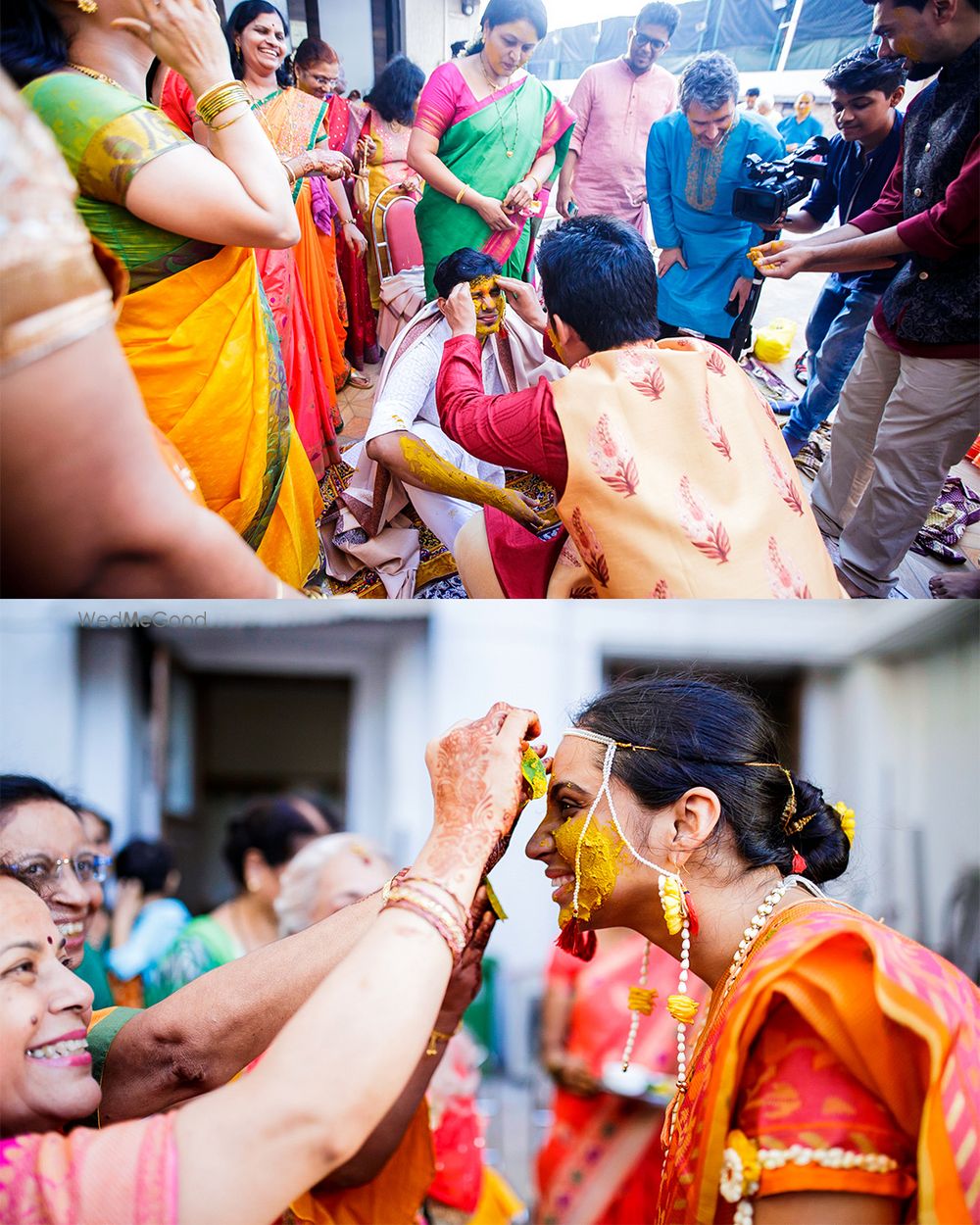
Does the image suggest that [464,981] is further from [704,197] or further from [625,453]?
[704,197]

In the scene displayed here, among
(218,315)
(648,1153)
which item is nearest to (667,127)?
(218,315)

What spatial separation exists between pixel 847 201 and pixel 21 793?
1.38m

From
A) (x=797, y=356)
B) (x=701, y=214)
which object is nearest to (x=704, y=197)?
(x=701, y=214)

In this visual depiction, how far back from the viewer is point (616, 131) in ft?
3.95

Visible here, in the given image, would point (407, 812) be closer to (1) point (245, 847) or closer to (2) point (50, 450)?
(1) point (245, 847)

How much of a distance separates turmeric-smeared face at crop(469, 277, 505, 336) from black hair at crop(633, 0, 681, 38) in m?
0.37

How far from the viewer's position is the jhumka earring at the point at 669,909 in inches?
42.3

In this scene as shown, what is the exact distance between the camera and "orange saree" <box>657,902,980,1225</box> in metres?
0.84

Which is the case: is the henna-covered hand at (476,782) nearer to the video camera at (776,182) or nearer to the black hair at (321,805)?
the video camera at (776,182)

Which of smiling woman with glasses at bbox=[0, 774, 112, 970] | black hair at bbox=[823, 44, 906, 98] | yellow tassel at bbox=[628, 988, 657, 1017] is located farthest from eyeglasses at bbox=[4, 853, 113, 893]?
black hair at bbox=[823, 44, 906, 98]

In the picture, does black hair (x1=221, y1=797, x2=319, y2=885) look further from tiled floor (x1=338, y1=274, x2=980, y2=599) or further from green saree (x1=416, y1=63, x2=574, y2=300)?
tiled floor (x1=338, y1=274, x2=980, y2=599)

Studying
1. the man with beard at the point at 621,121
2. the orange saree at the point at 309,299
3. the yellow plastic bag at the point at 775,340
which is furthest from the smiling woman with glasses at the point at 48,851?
the yellow plastic bag at the point at 775,340

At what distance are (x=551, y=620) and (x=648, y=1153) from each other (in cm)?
104

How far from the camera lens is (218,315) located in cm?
115
